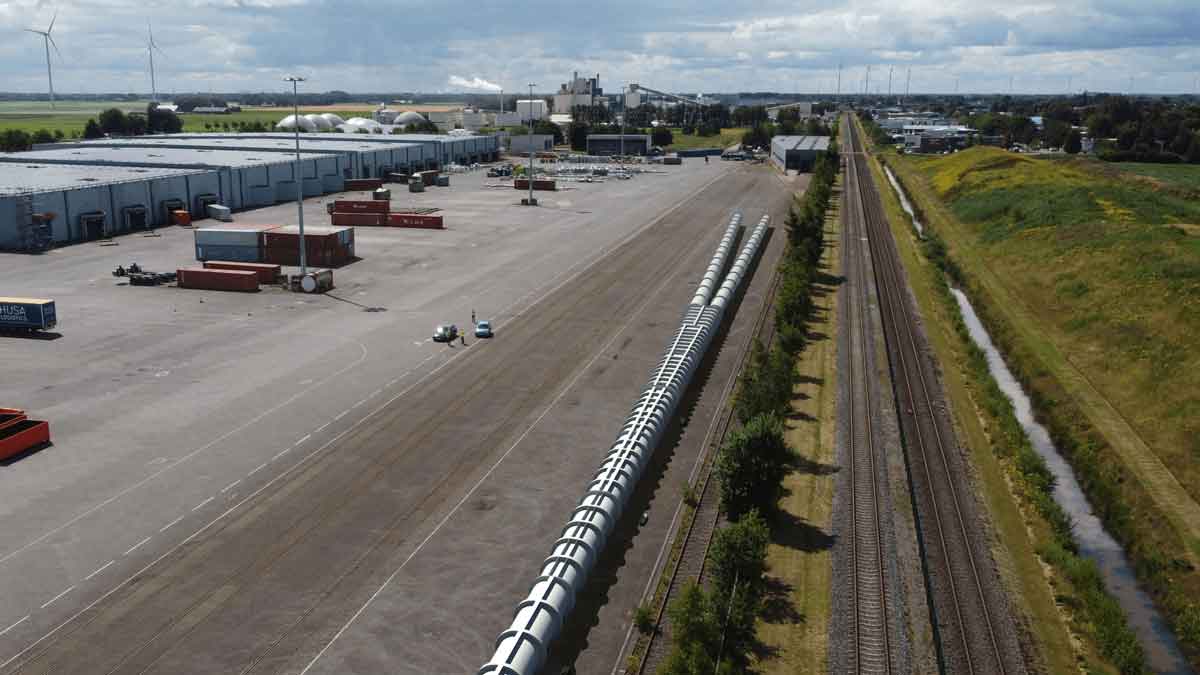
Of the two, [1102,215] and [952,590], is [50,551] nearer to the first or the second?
[952,590]

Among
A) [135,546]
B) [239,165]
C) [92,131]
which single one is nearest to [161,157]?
[239,165]

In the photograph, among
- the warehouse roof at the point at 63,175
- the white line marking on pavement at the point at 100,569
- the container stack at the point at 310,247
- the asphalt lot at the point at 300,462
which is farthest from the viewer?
the warehouse roof at the point at 63,175

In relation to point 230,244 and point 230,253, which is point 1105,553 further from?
point 230,253

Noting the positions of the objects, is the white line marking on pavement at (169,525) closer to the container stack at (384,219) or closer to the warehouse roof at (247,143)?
the container stack at (384,219)

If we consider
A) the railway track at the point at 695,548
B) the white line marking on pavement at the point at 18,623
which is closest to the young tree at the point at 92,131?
the railway track at the point at 695,548

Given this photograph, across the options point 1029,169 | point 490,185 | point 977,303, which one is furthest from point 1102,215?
point 490,185
